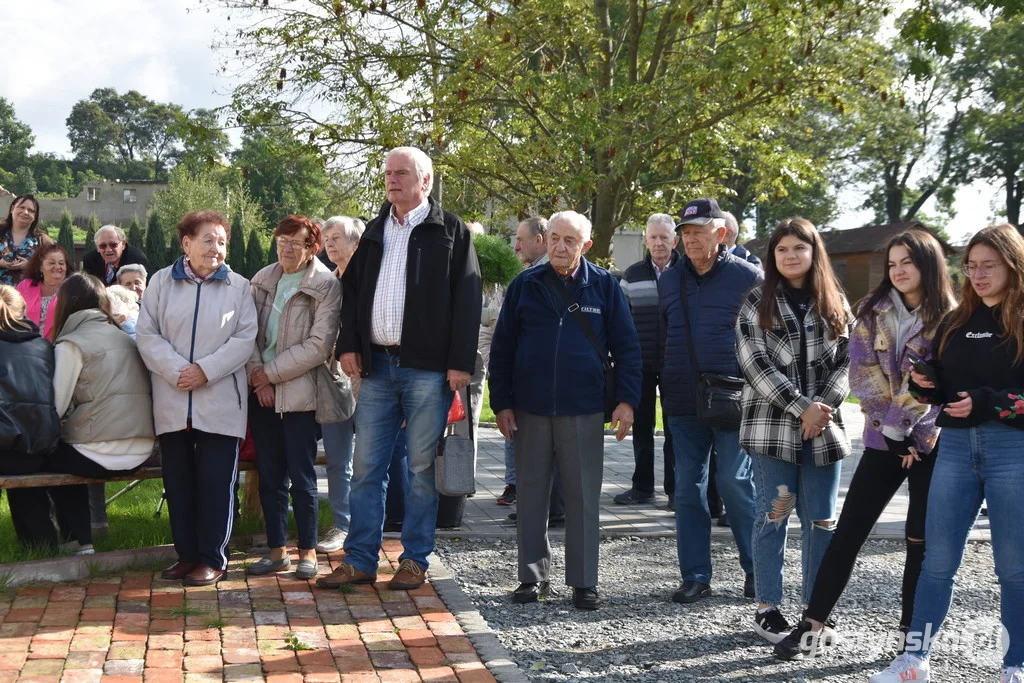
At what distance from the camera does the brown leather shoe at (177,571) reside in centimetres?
624

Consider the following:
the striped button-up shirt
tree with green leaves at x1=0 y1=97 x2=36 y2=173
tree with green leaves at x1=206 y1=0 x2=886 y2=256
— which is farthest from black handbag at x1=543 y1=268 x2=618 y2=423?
tree with green leaves at x1=0 y1=97 x2=36 y2=173

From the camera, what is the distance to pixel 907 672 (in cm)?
472

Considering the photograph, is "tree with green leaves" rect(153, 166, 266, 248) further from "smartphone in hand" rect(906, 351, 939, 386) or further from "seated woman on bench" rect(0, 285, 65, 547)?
"smartphone in hand" rect(906, 351, 939, 386)

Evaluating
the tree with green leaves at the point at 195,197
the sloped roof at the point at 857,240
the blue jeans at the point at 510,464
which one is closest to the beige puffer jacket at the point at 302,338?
the blue jeans at the point at 510,464

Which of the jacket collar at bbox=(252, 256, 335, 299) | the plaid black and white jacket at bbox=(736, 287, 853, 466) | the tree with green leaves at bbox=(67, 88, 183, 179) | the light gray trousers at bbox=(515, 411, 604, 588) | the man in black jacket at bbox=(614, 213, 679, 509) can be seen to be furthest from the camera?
the tree with green leaves at bbox=(67, 88, 183, 179)

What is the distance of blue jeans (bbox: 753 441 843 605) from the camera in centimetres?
539

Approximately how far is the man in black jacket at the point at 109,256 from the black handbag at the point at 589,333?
171 inches

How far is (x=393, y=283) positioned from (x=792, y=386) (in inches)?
89.5

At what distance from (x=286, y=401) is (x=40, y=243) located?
420 centimetres

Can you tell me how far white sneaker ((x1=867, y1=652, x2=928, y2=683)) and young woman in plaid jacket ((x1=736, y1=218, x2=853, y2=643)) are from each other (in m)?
0.69

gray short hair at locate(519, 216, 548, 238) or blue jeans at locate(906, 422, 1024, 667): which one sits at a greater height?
gray short hair at locate(519, 216, 548, 238)

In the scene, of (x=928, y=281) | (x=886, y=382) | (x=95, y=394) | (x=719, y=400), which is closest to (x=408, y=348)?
(x=719, y=400)

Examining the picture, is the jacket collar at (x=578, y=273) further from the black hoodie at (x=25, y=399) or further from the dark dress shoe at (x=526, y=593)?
the black hoodie at (x=25, y=399)

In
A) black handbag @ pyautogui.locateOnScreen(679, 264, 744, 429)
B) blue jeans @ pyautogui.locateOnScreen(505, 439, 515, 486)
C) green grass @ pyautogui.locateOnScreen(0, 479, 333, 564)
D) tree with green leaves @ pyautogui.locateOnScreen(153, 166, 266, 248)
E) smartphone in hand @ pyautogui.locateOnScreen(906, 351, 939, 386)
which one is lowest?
green grass @ pyautogui.locateOnScreen(0, 479, 333, 564)
